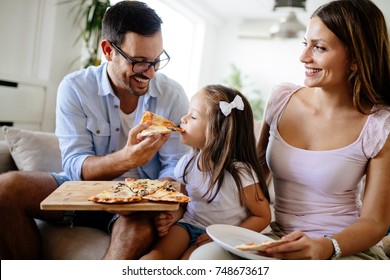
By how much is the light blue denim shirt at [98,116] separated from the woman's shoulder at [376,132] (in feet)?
2.60

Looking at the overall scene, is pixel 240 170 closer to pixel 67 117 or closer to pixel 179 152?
pixel 179 152

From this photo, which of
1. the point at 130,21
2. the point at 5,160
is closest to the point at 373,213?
the point at 130,21

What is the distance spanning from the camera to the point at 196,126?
168cm

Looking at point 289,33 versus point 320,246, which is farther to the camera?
point 289,33

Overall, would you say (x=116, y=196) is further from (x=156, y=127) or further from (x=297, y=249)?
(x=297, y=249)

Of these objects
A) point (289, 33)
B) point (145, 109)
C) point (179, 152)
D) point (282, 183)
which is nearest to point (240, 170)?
point (282, 183)

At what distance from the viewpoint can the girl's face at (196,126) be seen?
1675 mm

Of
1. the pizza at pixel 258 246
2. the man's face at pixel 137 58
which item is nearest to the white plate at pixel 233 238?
the pizza at pixel 258 246

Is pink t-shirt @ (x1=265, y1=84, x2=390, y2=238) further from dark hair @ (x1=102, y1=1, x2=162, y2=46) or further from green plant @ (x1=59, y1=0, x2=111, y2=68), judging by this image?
green plant @ (x1=59, y1=0, x2=111, y2=68)

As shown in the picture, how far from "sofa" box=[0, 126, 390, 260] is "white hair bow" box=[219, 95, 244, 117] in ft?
2.17

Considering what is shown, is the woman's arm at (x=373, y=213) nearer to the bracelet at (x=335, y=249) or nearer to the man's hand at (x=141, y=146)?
the bracelet at (x=335, y=249)

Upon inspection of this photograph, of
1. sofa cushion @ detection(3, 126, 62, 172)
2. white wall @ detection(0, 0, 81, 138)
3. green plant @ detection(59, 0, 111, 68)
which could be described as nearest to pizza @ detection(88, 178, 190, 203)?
sofa cushion @ detection(3, 126, 62, 172)
